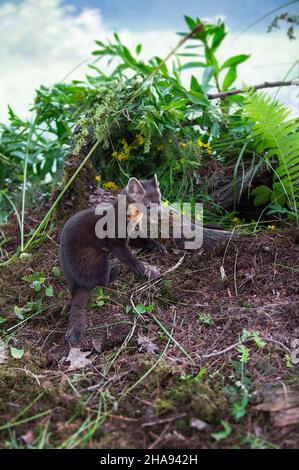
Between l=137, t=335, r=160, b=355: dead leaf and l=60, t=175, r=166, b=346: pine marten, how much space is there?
0.48m

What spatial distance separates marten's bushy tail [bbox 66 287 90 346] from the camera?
350 centimetres

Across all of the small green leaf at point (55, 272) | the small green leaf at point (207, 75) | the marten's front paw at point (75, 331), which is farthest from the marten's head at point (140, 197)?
the small green leaf at point (207, 75)

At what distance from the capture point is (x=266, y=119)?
465cm

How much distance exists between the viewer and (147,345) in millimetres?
3402

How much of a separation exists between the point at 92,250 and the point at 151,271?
1.65ft

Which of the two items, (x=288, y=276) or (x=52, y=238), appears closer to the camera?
(x=288, y=276)

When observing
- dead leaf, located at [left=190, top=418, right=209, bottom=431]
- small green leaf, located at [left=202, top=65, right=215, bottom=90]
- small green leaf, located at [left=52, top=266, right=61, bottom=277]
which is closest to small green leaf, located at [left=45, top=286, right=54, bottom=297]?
small green leaf, located at [left=52, top=266, right=61, bottom=277]

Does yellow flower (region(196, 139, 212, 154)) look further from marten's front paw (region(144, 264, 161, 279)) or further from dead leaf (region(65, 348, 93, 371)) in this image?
dead leaf (region(65, 348, 93, 371))

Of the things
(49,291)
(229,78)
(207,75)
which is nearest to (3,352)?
(49,291)


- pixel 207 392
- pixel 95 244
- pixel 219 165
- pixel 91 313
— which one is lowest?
pixel 207 392

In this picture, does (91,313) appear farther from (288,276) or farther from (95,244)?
(288,276)

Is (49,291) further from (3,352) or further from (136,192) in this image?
(136,192)
